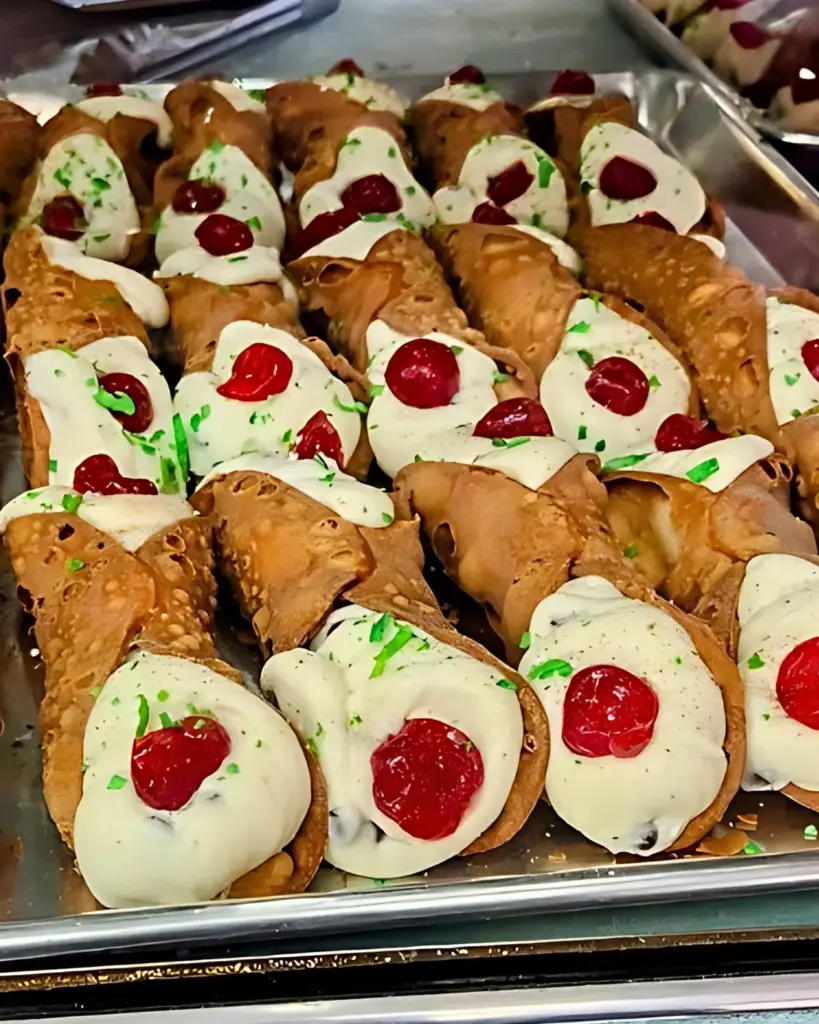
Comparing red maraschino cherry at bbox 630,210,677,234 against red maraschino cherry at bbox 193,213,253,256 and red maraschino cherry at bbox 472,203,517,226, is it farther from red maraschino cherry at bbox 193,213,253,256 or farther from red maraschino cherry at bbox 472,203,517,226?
red maraschino cherry at bbox 193,213,253,256

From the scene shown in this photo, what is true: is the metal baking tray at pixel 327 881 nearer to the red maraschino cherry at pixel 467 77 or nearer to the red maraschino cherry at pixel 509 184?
the red maraschino cherry at pixel 509 184

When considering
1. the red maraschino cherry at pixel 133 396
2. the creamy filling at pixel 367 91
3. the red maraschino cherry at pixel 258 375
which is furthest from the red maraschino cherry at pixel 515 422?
the creamy filling at pixel 367 91

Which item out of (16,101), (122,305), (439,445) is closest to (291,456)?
(439,445)

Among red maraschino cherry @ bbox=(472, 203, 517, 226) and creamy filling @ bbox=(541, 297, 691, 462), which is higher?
red maraschino cherry @ bbox=(472, 203, 517, 226)

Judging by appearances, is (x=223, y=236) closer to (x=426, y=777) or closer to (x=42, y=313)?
(x=42, y=313)

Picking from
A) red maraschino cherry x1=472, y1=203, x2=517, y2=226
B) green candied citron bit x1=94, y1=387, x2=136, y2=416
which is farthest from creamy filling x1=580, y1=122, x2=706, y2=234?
green candied citron bit x1=94, y1=387, x2=136, y2=416

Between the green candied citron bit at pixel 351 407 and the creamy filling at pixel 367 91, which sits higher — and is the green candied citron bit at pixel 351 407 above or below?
below
